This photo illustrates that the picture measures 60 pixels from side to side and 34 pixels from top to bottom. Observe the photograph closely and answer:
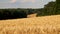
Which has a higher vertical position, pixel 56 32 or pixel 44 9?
pixel 56 32

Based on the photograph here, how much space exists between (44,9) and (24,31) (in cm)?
3122

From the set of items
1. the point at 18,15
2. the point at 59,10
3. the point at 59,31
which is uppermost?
the point at 59,31

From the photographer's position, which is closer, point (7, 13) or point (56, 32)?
point (56, 32)

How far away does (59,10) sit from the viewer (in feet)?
94.8

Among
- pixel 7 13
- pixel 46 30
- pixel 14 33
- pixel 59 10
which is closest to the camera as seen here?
pixel 14 33

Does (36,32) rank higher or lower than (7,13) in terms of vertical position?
higher

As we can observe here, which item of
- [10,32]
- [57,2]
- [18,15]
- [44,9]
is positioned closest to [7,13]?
[18,15]

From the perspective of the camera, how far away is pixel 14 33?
93.5 inches

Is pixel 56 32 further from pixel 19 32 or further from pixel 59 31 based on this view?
pixel 19 32

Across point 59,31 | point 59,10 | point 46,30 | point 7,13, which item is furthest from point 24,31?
point 7,13

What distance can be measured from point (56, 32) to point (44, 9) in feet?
102

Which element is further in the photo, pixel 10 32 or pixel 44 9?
pixel 44 9

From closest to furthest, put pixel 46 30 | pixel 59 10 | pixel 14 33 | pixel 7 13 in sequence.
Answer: pixel 14 33 → pixel 46 30 → pixel 59 10 → pixel 7 13

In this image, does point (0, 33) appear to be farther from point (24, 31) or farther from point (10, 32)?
point (24, 31)
